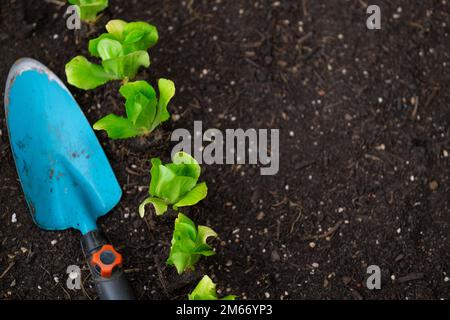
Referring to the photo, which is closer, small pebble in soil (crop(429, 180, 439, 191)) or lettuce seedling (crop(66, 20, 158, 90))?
lettuce seedling (crop(66, 20, 158, 90))

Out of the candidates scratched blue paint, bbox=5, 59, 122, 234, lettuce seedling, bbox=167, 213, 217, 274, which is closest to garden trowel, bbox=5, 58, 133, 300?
scratched blue paint, bbox=5, 59, 122, 234

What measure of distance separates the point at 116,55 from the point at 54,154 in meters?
0.29

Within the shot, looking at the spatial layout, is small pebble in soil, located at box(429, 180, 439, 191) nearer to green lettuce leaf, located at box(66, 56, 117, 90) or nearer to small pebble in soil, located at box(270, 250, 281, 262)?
small pebble in soil, located at box(270, 250, 281, 262)

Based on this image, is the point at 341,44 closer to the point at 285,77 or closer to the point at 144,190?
the point at 285,77

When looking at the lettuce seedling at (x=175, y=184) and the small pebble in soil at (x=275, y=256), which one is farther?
the small pebble in soil at (x=275, y=256)

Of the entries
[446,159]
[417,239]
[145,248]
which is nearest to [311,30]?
[446,159]

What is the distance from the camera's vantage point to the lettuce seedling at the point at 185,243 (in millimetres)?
1500

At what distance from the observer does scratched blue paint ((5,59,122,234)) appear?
1675mm

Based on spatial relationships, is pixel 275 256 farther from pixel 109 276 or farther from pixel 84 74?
pixel 84 74

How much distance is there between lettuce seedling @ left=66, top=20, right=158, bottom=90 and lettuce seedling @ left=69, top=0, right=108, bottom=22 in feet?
0.33

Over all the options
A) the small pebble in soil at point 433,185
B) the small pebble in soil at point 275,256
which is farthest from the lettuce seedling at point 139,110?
the small pebble in soil at point 433,185

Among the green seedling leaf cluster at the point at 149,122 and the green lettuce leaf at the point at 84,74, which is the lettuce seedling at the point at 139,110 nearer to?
the green seedling leaf cluster at the point at 149,122

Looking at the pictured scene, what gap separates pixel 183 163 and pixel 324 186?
0.41m

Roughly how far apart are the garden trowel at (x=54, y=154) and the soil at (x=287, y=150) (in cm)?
5
